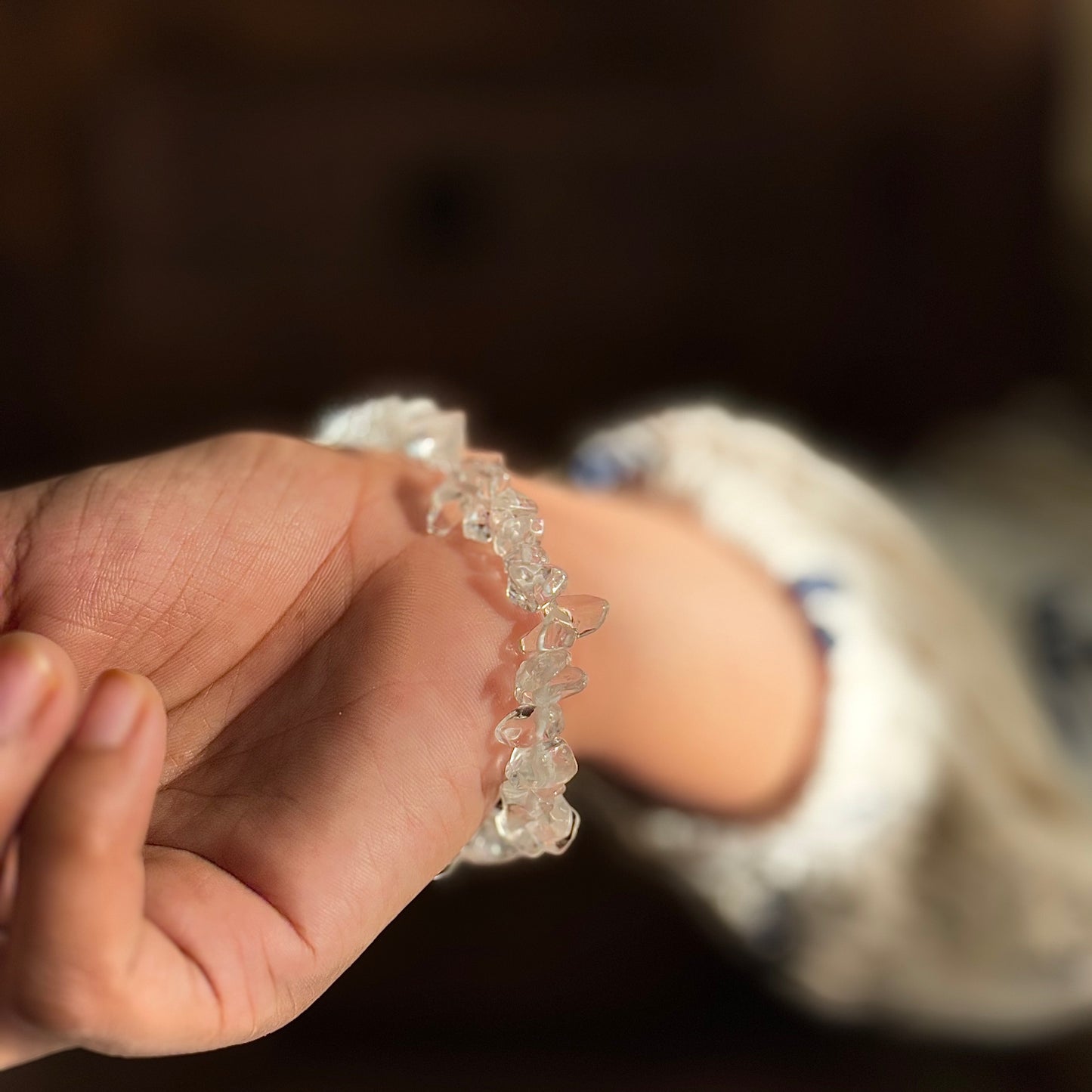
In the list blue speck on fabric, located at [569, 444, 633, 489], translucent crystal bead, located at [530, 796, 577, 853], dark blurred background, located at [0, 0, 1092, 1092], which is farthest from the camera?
dark blurred background, located at [0, 0, 1092, 1092]

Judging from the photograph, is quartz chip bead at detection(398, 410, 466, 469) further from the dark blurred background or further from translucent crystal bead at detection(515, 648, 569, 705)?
the dark blurred background

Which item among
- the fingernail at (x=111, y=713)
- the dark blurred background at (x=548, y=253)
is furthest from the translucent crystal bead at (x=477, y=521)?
the dark blurred background at (x=548, y=253)

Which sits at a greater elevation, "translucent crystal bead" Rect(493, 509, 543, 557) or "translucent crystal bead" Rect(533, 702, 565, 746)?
"translucent crystal bead" Rect(493, 509, 543, 557)

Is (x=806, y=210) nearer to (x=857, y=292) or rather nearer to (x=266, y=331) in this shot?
(x=857, y=292)

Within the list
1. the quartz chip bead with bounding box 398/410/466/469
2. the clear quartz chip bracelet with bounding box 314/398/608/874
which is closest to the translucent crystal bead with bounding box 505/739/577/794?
the clear quartz chip bracelet with bounding box 314/398/608/874

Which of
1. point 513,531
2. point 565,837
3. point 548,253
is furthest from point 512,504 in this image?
point 548,253

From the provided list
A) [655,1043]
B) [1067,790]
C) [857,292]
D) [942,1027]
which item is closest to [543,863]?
[655,1043]

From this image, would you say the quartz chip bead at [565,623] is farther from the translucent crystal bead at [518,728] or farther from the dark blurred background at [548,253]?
the dark blurred background at [548,253]
